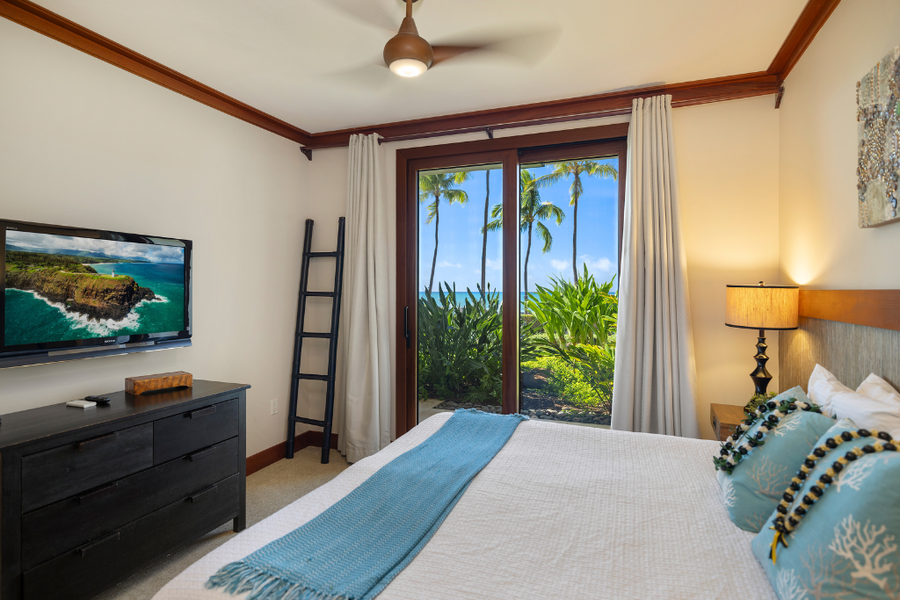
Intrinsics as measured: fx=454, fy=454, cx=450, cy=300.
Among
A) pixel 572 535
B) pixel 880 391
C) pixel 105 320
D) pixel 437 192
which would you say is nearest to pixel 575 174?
pixel 437 192

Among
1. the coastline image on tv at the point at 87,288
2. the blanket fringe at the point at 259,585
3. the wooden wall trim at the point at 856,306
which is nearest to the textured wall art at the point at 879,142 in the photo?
the wooden wall trim at the point at 856,306

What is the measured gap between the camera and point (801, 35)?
2.29 metres

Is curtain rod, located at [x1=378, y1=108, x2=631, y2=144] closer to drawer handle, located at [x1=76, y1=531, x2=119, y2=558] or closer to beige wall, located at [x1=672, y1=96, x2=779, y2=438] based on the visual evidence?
beige wall, located at [x1=672, y1=96, x2=779, y2=438]

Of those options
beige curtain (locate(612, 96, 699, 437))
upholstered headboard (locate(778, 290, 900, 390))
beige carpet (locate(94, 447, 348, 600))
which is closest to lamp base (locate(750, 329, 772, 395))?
upholstered headboard (locate(778, 290, 900, 390))

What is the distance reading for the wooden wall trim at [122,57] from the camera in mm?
2064

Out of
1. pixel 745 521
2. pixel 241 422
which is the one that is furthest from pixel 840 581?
pixel 241 422

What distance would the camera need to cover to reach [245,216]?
10.9 ft

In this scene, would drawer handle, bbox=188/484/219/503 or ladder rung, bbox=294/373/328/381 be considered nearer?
drawer handle, bbox=188/484/219/503

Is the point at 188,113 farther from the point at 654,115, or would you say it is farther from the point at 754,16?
the point at 754,16

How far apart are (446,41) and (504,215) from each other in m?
1.34

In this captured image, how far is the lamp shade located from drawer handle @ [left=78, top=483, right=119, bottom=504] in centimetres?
306

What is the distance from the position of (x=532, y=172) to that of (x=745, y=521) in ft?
8.71

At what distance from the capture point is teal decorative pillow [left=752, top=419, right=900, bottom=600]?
0.82 m

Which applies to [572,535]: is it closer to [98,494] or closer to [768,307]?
[768,307]
